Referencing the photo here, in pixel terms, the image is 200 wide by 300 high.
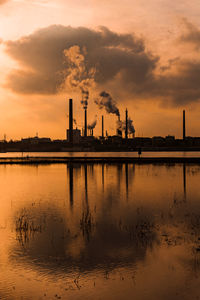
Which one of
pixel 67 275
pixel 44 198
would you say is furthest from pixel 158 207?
pixel 67 275

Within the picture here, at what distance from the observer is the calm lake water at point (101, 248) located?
10242mm

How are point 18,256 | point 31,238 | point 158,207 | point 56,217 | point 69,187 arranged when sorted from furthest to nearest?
point 69,187, point 158,207, point 56,217, point 31,238, point 18,256

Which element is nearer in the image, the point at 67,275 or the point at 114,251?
the point at 67,275

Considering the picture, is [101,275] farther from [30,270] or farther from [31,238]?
[31,238]

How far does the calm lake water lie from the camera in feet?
33.6

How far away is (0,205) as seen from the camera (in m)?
23.9

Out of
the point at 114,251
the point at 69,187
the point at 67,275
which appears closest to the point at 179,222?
the point at 114,251

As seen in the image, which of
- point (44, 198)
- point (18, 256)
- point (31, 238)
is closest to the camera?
point (18, 256)

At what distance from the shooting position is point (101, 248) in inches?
545

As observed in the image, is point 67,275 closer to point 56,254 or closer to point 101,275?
point 101,275

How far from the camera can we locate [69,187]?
109 ft

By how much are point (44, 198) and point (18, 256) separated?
45.6ft

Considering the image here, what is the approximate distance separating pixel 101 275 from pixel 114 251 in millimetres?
2297

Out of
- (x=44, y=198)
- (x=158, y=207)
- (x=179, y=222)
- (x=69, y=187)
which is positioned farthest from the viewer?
(x=69, y=187)
